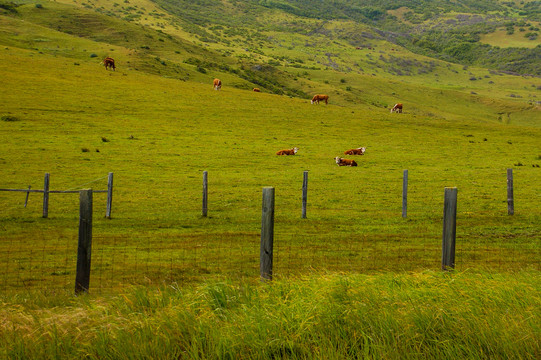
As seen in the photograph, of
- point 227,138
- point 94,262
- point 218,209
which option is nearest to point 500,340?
point 94,262

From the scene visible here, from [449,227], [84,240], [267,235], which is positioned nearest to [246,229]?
[84,240]

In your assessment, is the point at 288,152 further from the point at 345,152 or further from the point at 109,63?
the point at 109,63

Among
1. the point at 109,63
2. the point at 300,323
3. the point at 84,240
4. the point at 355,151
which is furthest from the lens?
the point at 109,63

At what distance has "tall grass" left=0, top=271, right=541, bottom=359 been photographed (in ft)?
19.5

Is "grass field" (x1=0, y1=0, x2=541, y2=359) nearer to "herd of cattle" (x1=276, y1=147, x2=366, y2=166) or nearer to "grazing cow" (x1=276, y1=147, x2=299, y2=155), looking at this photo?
"herd of cattle" (x1=276, y1=147, x2=366, y2=166)

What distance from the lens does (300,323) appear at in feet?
20.6

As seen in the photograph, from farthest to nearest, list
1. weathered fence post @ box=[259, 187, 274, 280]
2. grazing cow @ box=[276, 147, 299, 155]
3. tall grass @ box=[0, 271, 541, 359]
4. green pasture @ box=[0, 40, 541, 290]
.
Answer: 1. grazing cow @ box=[276, 147, 299, 155]
2. green pasture @ box=[0, 40, 541, 290]
3. weathered fence post @ box=[259, 187, 274, 280]
4. tall grass @ box=[0, 271, 541, 359]

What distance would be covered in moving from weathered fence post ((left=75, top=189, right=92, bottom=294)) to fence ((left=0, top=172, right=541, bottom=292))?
8.4 inches

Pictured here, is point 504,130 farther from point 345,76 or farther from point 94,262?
point 345,76

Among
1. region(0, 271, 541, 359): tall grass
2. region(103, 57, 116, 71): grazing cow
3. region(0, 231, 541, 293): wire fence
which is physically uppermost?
region(103, 57, 116, 71): grazing cow

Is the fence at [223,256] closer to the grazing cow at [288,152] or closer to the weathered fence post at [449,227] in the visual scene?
the weathered fence post at [449,227]

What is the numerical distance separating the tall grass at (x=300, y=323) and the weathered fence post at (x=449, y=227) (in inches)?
39.3

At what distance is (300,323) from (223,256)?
826 cm

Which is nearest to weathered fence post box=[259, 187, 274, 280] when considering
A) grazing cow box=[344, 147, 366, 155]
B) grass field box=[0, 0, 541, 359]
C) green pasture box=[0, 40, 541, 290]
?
grass field box=[0, 0, 541, 359]
